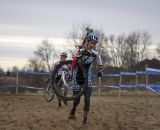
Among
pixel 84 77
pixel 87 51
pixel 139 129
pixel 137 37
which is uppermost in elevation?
pixel 137 37

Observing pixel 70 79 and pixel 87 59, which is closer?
pixel 87 59

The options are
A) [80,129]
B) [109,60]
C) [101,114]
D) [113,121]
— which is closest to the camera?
[80,129]

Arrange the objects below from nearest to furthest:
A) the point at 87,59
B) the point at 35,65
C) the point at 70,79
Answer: the point at 87,59
the point at 70,79
the point at 35,65

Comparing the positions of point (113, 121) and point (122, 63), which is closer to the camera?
point (113, 121)

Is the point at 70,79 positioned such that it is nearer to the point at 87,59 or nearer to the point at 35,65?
the point at 87,59

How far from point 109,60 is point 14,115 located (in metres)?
43.7

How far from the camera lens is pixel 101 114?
39.0ft

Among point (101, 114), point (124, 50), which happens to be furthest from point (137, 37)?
point (101, 114)

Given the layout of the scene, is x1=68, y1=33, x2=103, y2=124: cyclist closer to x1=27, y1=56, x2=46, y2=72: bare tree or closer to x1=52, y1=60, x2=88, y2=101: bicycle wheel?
x1=52, y1=60, x2=88, y2=101: bicycle wheel

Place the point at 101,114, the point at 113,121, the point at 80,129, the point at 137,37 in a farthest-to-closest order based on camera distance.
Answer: the point at 137,37 < the point at 101,114 < the point at 113,121 < the point at 80,129

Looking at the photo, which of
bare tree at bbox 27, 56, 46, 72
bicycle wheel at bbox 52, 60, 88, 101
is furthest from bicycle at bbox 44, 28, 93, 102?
bare tree at bbox 27, 56, 46, 72

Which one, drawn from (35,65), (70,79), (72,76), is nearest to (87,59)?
(72,76)

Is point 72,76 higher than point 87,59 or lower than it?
lower

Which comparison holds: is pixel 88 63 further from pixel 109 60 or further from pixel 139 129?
pixel 109 60
